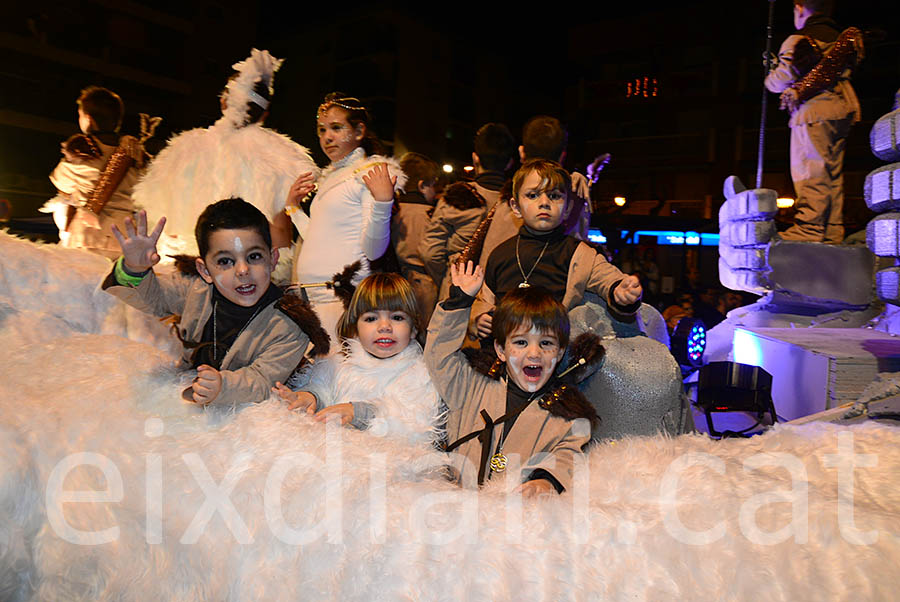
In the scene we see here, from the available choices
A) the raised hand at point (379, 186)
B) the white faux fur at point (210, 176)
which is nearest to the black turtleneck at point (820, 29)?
the raised hand at point (379, 186)

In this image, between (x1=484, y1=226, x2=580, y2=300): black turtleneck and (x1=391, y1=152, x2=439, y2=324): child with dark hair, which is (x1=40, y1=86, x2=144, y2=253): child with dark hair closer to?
(x1=391, y1=152, x2=439, y2=324): child with dark hair

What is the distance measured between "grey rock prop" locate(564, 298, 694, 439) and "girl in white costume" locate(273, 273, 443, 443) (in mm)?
549

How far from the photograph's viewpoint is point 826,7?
5.73 metres

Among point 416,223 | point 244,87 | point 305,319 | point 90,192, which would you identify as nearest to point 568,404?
point 305,319

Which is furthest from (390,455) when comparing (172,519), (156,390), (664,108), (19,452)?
(664,108)

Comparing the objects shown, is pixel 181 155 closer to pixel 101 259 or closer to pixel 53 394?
pixel 101 259

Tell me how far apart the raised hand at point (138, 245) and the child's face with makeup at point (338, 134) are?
0.94 metres

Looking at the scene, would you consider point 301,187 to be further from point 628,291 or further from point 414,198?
point 414,198

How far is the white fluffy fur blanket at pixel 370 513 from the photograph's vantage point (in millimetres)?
1136

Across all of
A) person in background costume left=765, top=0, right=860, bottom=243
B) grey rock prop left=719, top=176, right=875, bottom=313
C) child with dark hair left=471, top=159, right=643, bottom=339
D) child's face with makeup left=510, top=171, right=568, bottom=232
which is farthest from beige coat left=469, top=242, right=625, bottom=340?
person in background costume left=765, top=0, right=860, bottom=243

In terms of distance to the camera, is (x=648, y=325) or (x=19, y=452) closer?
(x=19, y=452)

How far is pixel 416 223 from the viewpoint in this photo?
3.87 metres

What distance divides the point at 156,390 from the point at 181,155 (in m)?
1.20

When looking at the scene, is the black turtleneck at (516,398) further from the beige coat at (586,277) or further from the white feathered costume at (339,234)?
the white feathered costume at (339,234)
